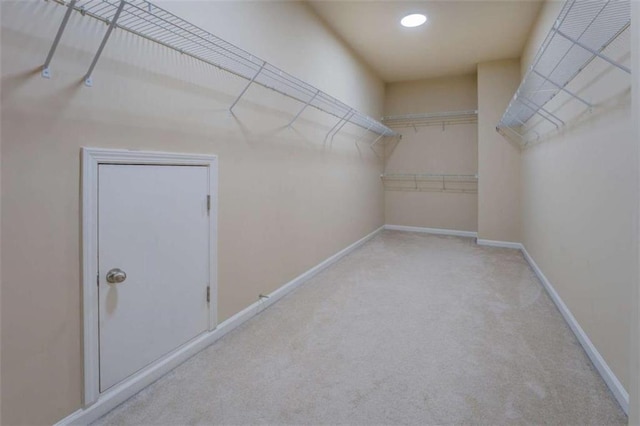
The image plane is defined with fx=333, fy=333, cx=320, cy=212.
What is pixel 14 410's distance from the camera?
124 cm

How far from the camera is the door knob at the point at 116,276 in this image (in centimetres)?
157

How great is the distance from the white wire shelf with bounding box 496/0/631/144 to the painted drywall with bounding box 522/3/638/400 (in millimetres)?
61

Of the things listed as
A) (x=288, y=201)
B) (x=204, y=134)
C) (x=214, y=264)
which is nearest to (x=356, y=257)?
(x=288, y=201)

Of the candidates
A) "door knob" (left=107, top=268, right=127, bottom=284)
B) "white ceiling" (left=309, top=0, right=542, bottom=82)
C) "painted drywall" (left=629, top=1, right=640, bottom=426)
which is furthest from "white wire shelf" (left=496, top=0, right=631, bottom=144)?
"door knob" (left=107, top=268, right=127, bottom=284)

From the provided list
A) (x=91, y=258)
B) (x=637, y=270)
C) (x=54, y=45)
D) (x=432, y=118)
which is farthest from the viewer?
(x=432, y=118)

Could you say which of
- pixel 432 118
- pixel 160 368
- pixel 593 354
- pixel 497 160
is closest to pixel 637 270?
pixel 593 354

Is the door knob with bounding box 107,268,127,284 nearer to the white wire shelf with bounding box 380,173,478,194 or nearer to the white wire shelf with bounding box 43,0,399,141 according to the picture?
the white wire shelf with bounding box 43,0,399,141

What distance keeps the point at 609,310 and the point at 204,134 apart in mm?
2462

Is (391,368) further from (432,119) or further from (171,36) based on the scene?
(432,119)

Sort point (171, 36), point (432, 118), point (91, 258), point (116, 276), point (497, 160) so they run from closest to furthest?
point (91, 258), point (116, 276), point (171, 36), point (497, 160), point (432, 118)

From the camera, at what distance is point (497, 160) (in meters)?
4.92

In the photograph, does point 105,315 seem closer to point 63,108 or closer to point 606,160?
point 63,108

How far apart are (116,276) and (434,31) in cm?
402

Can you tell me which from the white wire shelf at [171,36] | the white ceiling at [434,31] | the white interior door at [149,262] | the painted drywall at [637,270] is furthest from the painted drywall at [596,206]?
the white interior door at [149,262]
